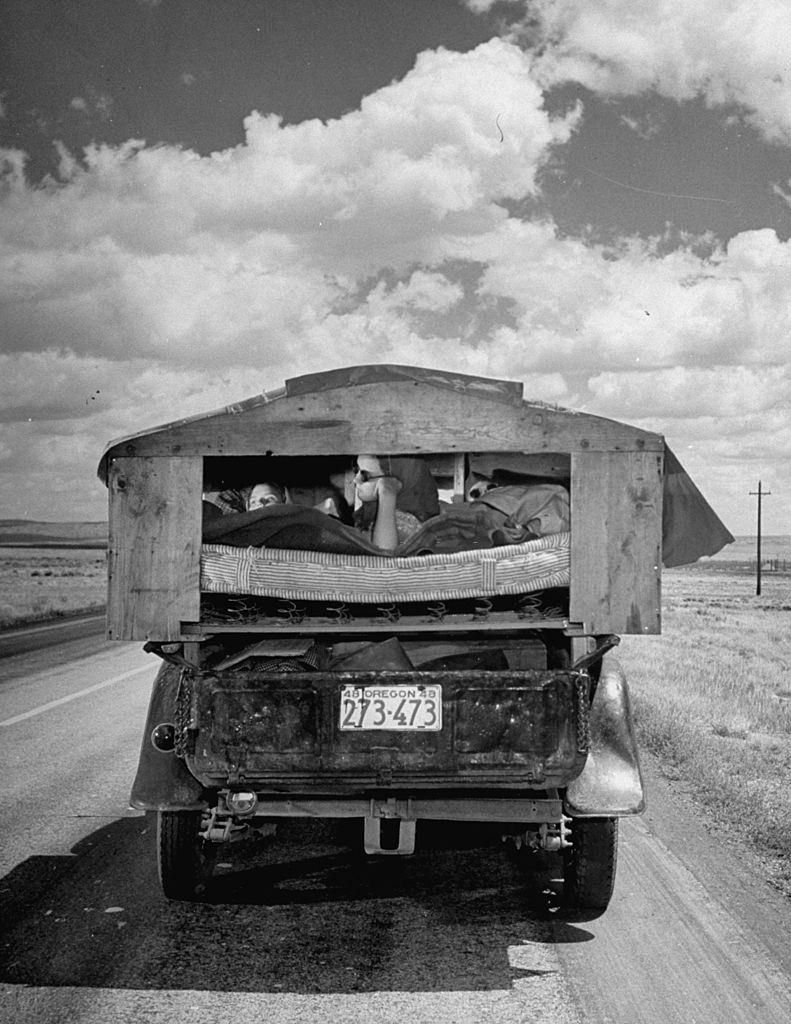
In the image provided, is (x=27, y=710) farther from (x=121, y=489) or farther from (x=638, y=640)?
(x=638, y=640)

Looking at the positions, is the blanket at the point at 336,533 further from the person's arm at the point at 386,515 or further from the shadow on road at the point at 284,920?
the shadow on road at the point at 284,920

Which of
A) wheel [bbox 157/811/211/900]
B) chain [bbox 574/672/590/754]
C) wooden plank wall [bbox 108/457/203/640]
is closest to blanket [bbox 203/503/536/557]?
wooden plank wall [bbox 108/457/203/640]

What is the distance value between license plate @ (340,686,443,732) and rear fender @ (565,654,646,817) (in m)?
0.71

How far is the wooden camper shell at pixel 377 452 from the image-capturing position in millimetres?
4254

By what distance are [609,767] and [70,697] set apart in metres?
8.59

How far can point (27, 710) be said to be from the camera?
1069cm

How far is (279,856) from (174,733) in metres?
1.76

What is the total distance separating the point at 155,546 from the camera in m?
4.36

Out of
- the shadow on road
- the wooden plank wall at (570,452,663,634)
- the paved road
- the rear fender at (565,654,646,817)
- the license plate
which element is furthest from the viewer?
the rear fender at (565,654,646,817)

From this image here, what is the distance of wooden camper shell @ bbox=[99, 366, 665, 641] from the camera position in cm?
425

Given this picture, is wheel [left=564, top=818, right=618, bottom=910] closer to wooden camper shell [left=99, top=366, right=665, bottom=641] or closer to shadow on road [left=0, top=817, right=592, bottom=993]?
shadow on road [left=0, top=817, right=592, bottom=993]

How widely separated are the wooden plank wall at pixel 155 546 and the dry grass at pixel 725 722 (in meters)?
3.39

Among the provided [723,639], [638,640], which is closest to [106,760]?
[638,640]

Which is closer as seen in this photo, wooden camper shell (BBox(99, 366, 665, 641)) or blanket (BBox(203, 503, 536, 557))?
wooden camper shell (BBox(99, 366, 665, 641))
